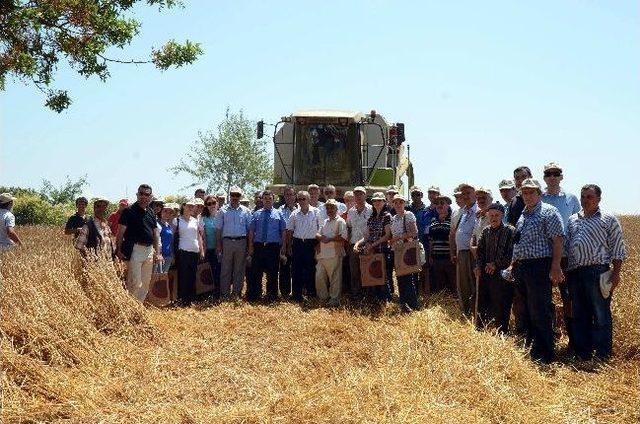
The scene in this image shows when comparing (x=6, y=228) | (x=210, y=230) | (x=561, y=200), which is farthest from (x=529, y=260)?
(x=6, y=228)

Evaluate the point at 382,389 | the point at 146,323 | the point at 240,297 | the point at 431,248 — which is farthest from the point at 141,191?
the point at 382,389

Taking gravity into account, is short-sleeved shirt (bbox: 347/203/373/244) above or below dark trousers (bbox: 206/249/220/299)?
above

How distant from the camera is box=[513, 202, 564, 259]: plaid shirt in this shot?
21.4 ft

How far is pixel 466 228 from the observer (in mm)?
8602

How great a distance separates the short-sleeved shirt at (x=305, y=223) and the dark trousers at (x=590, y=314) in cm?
459

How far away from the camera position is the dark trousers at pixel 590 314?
21.5 feet

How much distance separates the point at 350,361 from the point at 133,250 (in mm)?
3989

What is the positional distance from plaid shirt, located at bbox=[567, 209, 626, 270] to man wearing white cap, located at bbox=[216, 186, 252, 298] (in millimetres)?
5650

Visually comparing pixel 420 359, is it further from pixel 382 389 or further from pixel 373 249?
pixel 373 249

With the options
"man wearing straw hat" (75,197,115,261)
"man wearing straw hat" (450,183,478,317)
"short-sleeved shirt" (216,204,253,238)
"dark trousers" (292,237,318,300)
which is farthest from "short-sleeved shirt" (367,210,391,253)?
"man wearing straw hat" (75,197,115,261)

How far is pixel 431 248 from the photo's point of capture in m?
9.95

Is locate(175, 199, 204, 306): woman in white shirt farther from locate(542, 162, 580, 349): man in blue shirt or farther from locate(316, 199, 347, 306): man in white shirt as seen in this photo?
locate(542, 162, 580, 349): man in blue shirt

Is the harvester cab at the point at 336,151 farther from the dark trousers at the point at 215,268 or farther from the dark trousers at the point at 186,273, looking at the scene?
the dark trousers at the point at 186,273

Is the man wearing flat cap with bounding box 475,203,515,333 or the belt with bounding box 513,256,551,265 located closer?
the belt with bounding box 513,256,551,265
